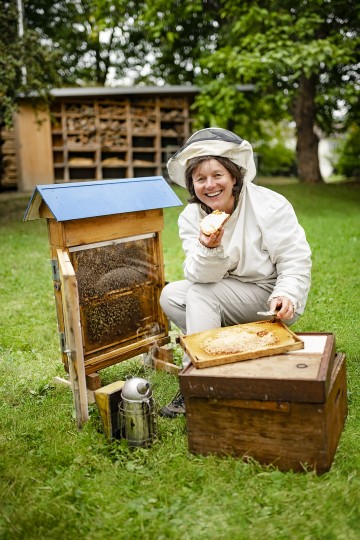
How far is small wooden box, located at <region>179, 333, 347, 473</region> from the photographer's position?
2.36 meters

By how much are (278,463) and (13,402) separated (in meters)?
A: 1.81

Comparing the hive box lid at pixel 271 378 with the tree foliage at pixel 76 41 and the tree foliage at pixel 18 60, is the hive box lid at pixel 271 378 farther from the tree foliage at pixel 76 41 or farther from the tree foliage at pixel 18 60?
the tree foliage at pixel 76 41

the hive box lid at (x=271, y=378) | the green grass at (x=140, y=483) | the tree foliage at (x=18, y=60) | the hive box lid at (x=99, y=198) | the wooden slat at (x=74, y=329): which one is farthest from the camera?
the tree foliage at (x=18, y=60)

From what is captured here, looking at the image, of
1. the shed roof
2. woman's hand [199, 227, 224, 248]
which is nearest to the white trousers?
woman's hand [199, 227, 224, 248]

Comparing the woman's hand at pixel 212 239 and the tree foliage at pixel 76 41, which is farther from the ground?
the tree foliage at pixel 76 41

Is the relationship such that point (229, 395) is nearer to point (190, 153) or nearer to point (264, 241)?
point (264, 241)

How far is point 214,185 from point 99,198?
77 centimetres

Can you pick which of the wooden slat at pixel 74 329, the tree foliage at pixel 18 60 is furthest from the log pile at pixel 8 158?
the wooden slat at pixel 74 329

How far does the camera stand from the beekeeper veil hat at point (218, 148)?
3012mm

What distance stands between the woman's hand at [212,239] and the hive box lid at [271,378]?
2.17 ft

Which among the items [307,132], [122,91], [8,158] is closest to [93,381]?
[122,91]

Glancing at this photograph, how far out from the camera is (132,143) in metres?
14.7

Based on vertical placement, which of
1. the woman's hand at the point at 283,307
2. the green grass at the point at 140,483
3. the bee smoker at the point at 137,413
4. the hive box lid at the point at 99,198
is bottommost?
the green grass at the point at 140,483

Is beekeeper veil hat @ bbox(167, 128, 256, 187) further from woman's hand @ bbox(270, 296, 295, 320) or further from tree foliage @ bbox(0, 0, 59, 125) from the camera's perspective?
tree foliage @ bbox(0, 0, 59, 125)
